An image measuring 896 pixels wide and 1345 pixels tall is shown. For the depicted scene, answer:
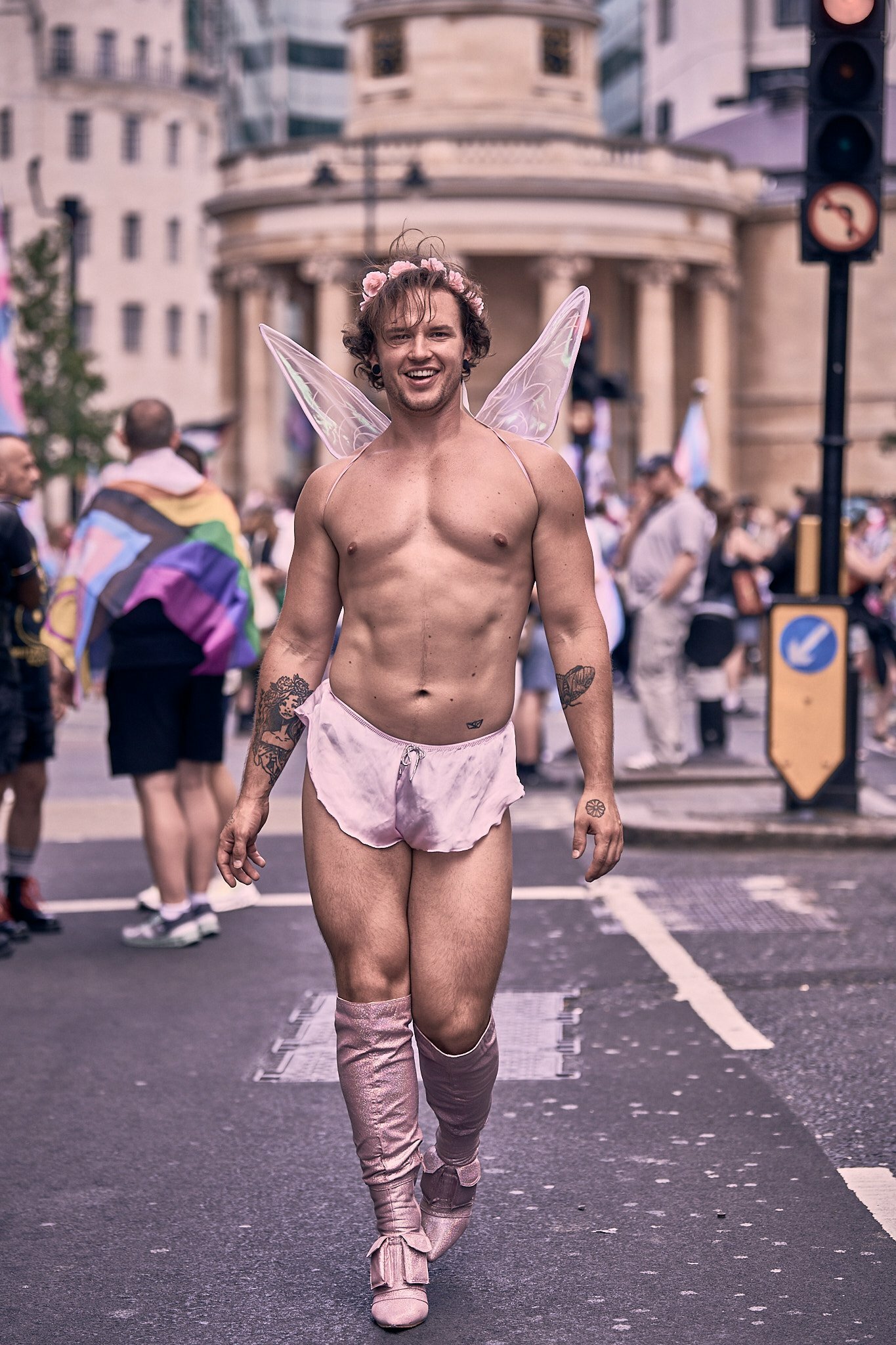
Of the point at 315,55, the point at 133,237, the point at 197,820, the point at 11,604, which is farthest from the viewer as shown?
the point at 315,55

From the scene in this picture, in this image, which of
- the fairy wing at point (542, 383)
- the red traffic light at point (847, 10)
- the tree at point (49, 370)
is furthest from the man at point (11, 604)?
the tree at point (49, 370)

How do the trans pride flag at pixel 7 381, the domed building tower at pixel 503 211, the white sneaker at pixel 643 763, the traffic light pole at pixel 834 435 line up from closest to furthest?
the traffic light pole at pixel 834 435 < the trans pride flag at pixel 7 381 < the white sneaker at pixel 643 763 < the domed building tower at pixel 503 211

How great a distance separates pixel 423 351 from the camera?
458 cm

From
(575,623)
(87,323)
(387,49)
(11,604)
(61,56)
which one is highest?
(61,56)

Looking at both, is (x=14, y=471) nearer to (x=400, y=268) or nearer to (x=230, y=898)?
(x=230, y=898)

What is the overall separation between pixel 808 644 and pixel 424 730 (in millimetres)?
6542

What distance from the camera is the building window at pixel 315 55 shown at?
111 meters

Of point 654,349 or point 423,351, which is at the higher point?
point 654,349

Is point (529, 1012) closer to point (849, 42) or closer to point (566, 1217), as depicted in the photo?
point (566, 1217)

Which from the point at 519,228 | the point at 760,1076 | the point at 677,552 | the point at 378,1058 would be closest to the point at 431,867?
the point at 378,1058

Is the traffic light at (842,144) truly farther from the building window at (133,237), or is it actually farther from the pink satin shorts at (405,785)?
the building window at (133,237)

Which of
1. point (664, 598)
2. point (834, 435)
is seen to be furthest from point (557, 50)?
point (834, 435)

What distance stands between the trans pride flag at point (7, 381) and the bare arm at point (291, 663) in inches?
268

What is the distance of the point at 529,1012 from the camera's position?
23.6ft
